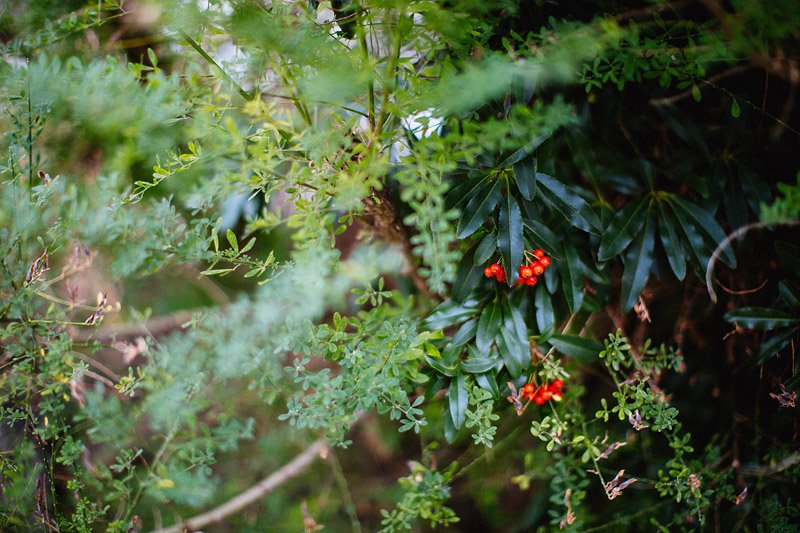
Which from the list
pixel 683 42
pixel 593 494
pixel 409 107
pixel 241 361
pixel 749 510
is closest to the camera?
pixel 409 107

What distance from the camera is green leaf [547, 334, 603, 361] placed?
41.6 inches

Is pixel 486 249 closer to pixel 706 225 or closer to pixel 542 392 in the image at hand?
pixel 542 392

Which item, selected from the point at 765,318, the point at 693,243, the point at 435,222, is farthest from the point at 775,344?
the point at 435,222

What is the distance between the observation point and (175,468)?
104cm

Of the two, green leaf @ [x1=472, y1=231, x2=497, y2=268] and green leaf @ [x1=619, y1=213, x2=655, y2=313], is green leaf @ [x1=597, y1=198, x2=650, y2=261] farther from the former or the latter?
green leaf @ [x1=472, y1=231, x2=497, y2=268]

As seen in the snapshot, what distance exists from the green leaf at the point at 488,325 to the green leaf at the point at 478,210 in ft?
0.61

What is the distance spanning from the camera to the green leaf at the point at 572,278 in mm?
1036

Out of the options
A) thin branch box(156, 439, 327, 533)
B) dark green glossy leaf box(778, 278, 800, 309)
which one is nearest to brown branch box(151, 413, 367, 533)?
thin branch box(156, 439, 327, 533)

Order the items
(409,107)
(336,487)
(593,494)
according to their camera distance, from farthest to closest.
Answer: (336,487) → (593,494) → (409,107)

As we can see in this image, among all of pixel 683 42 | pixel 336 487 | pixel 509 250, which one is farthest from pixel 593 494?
pixel 683 42

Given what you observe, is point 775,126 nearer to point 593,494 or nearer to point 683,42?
point 683,42

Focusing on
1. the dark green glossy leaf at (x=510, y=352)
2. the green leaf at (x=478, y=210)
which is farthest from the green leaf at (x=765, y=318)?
the green leaf at (x=478, y=210)

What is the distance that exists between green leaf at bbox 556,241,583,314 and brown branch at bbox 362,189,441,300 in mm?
304

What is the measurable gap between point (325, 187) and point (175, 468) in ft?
2.15
